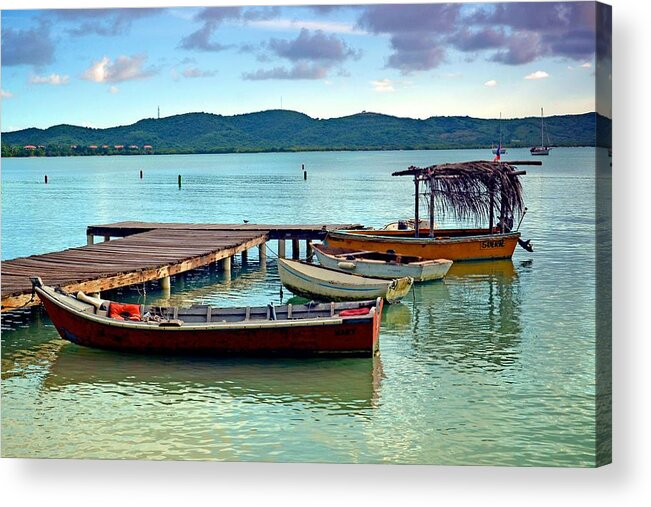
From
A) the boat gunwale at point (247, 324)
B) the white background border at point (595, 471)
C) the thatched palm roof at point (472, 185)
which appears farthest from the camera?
the thatched palm roof at point (472, 185)

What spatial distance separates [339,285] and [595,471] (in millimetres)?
9625

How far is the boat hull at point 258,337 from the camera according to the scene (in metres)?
14.5

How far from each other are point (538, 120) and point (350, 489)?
924 centimetres

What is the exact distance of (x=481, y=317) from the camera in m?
18.1

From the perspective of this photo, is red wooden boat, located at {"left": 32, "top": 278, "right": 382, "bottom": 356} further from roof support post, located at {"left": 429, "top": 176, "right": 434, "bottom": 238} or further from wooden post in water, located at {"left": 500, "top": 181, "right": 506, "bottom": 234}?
wooden post in water, located at {"left": 500, "top": 181, "right": 506, "bottom": 234}

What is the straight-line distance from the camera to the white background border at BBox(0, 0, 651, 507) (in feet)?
31.6

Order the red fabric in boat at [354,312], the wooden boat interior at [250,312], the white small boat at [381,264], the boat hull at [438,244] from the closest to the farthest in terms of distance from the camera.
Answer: the red fabric in boat at [354,312]
the wooden boat interior at [250,312]
the white small boat at [381,264]
the boat hull at [438,244]

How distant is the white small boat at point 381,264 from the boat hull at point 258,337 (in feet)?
19.5

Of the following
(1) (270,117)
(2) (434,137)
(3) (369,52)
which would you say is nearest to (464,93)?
(3) (369,52)

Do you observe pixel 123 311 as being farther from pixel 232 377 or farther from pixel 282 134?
pixel 282 134

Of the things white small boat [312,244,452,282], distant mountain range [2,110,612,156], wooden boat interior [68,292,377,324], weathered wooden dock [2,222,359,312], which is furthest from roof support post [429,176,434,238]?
wooden boat interior [68,292,377,324]

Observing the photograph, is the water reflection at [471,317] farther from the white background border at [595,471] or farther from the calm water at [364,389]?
the white background border at [595,471]

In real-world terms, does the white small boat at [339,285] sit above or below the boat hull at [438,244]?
below

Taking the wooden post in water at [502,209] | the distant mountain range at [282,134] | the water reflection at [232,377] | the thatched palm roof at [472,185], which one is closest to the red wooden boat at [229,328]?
the water reflection at [232,377]
